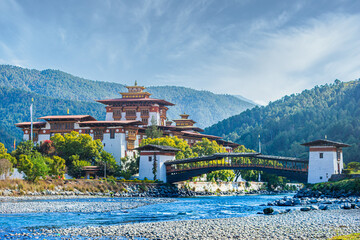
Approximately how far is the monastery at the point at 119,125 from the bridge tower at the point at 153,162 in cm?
1272

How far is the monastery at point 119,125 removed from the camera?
96.3 meters

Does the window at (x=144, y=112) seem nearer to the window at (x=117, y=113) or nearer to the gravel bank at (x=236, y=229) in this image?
the window at (x=117, y=113)

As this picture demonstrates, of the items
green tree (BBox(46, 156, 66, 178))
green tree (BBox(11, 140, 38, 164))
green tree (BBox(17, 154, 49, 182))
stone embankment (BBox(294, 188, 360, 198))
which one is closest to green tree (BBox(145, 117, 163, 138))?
green tree (BBox(11, 140, 38, 164))

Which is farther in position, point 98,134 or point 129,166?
point 98,134

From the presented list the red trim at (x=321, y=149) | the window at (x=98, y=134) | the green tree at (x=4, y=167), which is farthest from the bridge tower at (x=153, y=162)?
the red trim at (x=321, y=149)

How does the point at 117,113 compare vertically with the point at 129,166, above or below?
above

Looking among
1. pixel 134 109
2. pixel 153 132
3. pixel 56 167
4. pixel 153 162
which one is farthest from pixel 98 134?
pixel 56 167

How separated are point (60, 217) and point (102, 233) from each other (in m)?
10.8

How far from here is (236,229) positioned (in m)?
28.2

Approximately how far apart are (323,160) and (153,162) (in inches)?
1149

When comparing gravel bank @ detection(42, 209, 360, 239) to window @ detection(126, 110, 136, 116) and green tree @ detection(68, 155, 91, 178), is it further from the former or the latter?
window @ detection(126, 110, 136, 116)

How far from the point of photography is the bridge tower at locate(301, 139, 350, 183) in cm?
7031

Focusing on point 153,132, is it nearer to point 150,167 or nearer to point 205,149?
point 205,149

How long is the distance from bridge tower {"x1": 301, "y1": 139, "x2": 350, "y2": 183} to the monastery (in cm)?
3924
